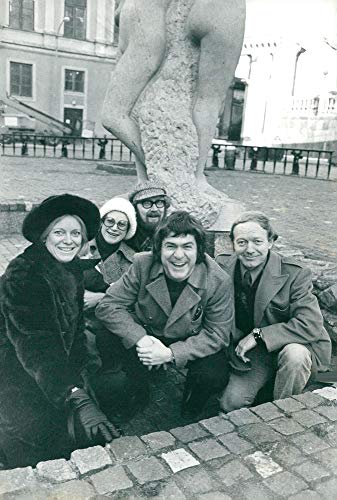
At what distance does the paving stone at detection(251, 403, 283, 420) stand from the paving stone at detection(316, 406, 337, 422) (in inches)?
8.2

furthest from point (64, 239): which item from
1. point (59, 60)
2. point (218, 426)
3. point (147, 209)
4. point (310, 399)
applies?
point (59, 60)

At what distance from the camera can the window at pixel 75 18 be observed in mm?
21141

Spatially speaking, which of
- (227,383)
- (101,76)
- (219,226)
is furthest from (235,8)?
(101,76)

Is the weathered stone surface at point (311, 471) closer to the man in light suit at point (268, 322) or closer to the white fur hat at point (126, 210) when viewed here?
the man in light suit at point (268, 322)

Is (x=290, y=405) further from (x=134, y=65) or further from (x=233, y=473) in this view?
(x=134, y=65)

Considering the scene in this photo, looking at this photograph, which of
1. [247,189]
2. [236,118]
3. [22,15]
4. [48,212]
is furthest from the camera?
[236,118]

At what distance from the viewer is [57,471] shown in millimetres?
2078

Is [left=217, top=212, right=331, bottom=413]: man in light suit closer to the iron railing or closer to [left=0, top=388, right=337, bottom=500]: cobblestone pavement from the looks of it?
[left=0, top=388, right=337, bottom=500]: cobblestone pavement

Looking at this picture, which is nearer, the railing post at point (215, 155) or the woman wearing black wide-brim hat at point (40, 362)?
the woman wearing black wide-brim hat at point (40, 362)

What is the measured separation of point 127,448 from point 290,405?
90cm

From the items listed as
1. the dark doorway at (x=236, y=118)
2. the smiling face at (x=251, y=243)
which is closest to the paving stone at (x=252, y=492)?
the smiling face at (x=251, y=243)

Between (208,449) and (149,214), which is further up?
(149,214)

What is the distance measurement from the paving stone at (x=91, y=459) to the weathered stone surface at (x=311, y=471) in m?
0.77

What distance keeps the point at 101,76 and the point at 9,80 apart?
5736 millimetres
